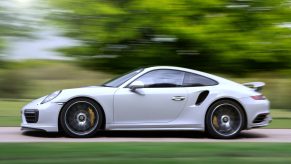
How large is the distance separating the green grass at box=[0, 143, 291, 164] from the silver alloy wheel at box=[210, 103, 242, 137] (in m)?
1.21

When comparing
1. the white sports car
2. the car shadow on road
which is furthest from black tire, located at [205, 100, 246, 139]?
the car shadow on road

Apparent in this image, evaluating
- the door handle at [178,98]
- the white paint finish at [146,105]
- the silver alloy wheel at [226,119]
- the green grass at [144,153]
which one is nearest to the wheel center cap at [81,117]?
the white paint finish at [146,105]

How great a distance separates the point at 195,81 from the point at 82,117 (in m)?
1.97

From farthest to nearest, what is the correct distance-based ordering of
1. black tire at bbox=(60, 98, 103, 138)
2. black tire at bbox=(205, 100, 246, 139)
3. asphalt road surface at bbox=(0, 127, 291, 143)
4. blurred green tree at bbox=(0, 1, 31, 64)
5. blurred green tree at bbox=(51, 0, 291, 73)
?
blurred green tree at bbox=(0, 1, 31, 64) < blurred green tree at bbox=(51, 0, 291, 73) < black tire at bbox=(205, 100, 246, 139) < black tire at bbox=(60, 98, 103, 138) < asphalt road surface at bbox=(0, 127, 291, 143)

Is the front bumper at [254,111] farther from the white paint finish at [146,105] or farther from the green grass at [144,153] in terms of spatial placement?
the green grass at [144,153]

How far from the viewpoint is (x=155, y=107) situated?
9.37 meters

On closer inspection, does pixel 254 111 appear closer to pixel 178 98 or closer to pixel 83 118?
pixel 178 98

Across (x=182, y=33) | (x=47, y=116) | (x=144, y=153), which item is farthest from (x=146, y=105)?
(x=182, y=33)

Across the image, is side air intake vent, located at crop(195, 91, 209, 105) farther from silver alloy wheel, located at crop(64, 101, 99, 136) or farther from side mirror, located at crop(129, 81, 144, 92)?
silver alloy wheel, located at crop(64, 101, 99, 136)

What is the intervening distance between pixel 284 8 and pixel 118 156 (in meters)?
14.6

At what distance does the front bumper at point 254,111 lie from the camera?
948cm

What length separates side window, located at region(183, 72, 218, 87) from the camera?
377 inches

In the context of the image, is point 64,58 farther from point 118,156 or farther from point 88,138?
point 118,156

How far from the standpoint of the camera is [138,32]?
19938mm
